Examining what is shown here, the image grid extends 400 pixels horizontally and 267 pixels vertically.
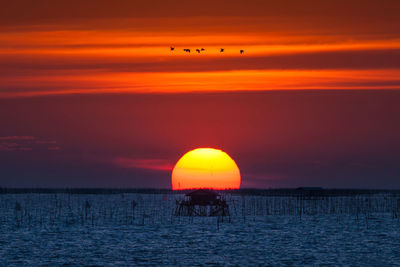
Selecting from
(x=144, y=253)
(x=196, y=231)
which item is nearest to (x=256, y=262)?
(x=144, y=253)

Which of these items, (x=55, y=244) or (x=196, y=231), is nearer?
(x=55, y=244)

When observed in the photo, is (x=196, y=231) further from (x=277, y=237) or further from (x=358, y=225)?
(x=358, y=225)

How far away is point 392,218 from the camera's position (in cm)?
8469

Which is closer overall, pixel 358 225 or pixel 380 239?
pixel 380 239

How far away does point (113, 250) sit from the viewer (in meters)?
50.2

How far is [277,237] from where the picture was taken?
60.7 m

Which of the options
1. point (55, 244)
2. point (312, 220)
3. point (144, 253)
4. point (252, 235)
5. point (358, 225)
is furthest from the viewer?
point (312, 220)

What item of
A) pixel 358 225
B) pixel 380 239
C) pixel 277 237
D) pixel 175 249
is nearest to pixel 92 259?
pixel 175 249

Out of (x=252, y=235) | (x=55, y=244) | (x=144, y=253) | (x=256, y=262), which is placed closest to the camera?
(x=256, y=262)

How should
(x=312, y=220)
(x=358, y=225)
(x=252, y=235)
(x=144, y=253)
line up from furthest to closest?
1. (x=312, y=220)
2. (x=358, y=225)
3. (x=252, y=235)
4. (x=144, y=253)

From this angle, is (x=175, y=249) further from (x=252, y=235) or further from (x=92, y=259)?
(x=252, y=235)

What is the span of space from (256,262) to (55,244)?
17196mm

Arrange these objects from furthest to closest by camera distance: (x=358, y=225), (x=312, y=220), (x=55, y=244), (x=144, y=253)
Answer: (x=312, y=220)
(x=358, y=225)
(x=55, y=244)
(x=144, y=253)

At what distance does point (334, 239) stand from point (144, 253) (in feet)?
58.8
